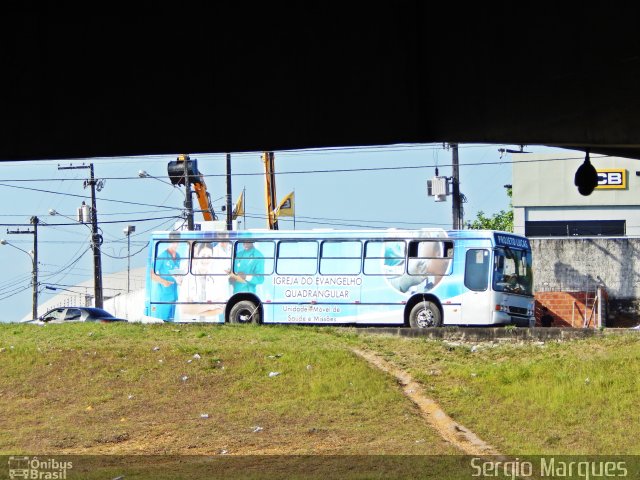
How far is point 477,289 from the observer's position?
26266 mm

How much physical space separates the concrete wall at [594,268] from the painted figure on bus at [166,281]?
44.9ft

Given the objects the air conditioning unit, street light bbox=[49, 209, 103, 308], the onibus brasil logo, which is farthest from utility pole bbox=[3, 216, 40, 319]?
the onibus brasil logo

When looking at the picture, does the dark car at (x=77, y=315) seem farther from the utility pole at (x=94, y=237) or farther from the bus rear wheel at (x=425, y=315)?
the utility pole at (x=94, y=237)

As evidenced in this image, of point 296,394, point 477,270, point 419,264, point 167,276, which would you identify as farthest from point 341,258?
point 296,394

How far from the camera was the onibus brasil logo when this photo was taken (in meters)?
12.2

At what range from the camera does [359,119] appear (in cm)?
945

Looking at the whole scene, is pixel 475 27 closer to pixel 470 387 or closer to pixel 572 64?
pixel 572 64

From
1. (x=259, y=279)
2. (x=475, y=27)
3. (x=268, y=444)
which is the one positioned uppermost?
(x=475, y=27)

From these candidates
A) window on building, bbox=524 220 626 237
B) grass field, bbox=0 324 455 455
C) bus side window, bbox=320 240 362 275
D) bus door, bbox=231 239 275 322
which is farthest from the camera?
window on building, bbox=524 220 626 237

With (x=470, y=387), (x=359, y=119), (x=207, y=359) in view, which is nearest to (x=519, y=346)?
(x=470, y=387)

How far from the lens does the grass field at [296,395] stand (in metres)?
14.7

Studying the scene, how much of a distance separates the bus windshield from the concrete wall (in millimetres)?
8953

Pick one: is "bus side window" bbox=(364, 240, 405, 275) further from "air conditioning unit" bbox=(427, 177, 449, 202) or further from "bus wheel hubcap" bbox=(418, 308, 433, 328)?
"air conditioning unit" bbox=(427, 177, 449, 202)

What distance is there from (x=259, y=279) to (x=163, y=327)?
5345 millimetres
